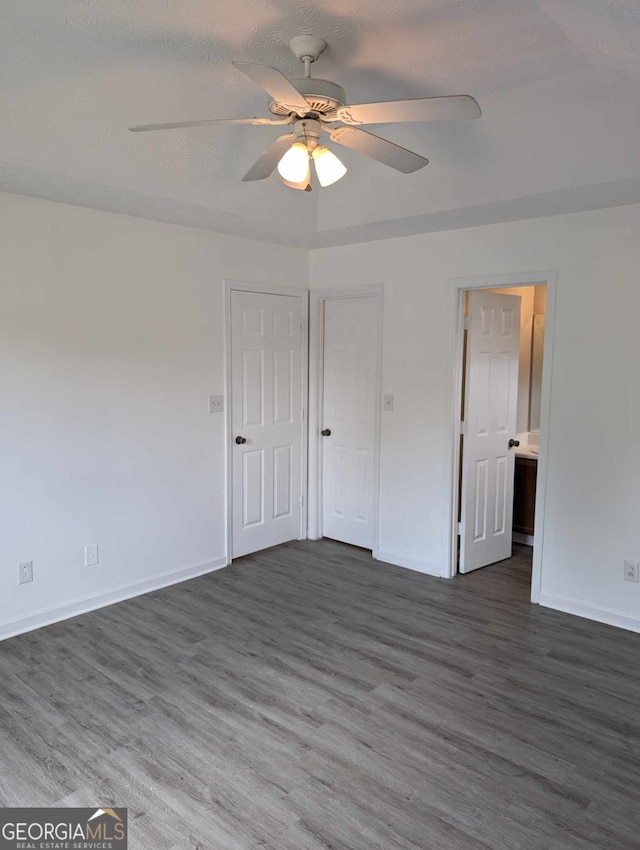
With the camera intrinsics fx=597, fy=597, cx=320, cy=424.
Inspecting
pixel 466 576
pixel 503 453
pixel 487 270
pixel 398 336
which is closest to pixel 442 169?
pixel 487 270

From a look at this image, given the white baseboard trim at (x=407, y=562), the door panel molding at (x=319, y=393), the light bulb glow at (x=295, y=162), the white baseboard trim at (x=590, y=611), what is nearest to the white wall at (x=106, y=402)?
the door panel molding at (x=319, y=393)

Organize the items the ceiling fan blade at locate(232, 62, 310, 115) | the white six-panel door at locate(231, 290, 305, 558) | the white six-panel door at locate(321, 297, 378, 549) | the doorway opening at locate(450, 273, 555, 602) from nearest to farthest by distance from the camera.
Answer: the ceiling fan blade at locate(232, 62, 310, 115) → the doorway opening at locate(450, 273, 555, 602) → the white six-panel door at locate(231, 290, 305, 558) → the white six-panel door at locate(321, 297, 378, 549)

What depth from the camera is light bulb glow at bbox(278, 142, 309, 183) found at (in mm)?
2311

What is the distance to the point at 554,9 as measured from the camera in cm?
193

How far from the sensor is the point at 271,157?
97.1 inches

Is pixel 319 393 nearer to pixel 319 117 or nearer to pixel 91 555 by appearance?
pixel 91 555

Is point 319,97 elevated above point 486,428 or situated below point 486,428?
above

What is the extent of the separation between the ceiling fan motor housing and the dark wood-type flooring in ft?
8.11

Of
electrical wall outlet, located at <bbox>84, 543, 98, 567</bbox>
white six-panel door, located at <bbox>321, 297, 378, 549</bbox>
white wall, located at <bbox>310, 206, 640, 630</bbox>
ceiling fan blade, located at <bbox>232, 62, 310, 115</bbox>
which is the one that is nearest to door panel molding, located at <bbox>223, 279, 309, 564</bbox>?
white six-panel door, located at <bbox>321, 297, 378, 549</bbox>

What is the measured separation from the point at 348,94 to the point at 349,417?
2488 millimetres

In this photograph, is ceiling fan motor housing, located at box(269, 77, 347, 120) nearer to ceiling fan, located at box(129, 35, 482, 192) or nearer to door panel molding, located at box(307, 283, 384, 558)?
ceiling fan, located at box(129, 35, 482, 192)

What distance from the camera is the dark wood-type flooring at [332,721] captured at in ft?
6.76

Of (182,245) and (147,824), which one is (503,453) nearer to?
(182,245)

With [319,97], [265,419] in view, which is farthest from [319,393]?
[319,97]
